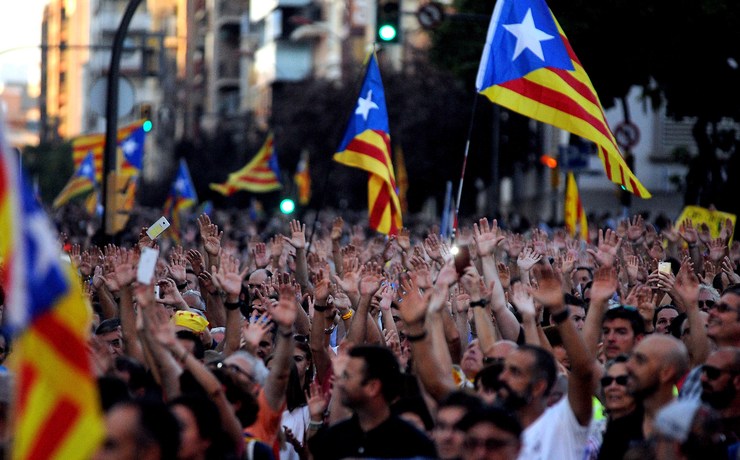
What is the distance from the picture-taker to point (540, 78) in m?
12.0

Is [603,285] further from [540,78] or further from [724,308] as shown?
[540,78]

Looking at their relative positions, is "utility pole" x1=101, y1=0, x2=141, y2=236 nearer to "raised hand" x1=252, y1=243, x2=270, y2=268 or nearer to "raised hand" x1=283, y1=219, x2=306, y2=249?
"raised hand" x1=252, y1=243, x2=270, y2=268

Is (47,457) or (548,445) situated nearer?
(47,457)

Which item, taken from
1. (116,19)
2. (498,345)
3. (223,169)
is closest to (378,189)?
(498,345)

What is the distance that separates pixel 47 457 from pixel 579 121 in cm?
781

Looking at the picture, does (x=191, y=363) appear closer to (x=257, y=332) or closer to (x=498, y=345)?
(x=257, y=332)

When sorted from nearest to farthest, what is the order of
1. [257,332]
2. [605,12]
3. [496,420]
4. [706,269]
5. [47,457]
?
[47,457]
[496,420]
[257,332]
[706,269]
[605,12]

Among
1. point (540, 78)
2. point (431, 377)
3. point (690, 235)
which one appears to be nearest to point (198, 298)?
point (540, 78)

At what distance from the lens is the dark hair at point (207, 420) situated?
5945 mm

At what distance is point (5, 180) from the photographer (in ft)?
15.2

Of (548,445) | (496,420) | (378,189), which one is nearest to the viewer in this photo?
(496,420)

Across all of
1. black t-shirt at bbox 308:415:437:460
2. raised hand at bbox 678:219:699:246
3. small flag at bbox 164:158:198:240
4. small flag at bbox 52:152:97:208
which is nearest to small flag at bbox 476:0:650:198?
raised hand at bbox 678:219:699:246

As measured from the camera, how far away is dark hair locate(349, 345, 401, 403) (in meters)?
6.59

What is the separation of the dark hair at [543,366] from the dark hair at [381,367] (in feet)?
1.76
